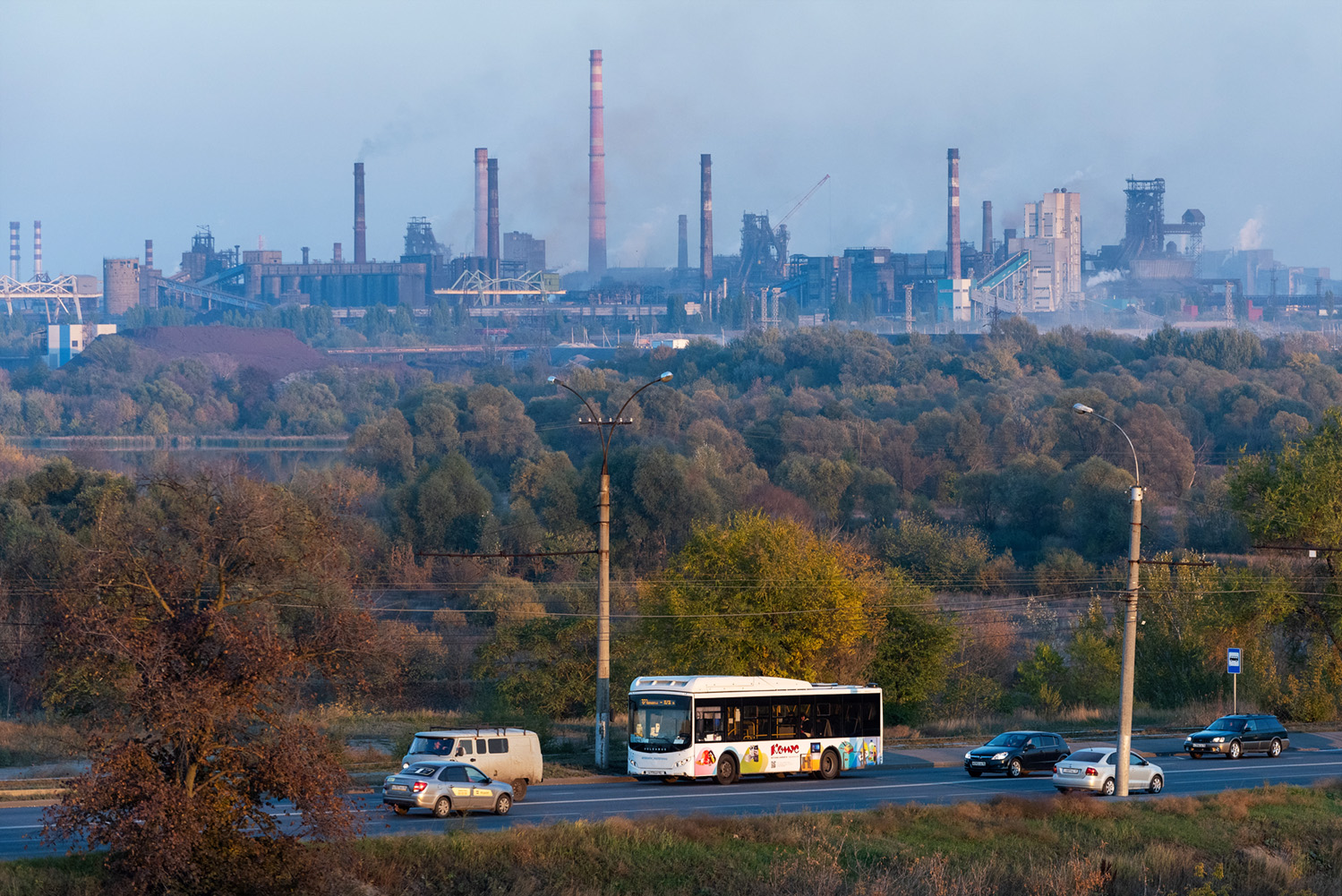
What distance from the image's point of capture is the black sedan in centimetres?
2878

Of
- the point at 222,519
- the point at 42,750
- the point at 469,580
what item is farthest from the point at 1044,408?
the point at 222,519

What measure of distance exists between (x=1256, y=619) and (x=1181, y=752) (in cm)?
928

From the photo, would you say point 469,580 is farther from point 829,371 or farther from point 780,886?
point 829,371

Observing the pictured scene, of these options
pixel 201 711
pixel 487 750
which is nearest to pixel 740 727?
pixel 487 750

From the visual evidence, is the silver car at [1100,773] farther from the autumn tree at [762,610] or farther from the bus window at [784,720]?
the autumn tree at [762,610]

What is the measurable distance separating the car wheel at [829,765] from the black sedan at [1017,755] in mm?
2610

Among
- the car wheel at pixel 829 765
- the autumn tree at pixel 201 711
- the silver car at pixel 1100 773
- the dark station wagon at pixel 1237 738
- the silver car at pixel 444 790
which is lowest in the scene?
the dark station wagon at pixel 1237 738

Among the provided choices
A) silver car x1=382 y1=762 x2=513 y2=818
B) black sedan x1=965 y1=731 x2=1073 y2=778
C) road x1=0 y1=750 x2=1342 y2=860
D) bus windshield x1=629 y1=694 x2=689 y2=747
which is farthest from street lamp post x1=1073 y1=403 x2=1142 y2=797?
silver car x1=382 y1=762 x2=513 y2=818

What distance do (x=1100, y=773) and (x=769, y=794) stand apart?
5.79m

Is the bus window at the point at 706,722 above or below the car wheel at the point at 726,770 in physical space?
above

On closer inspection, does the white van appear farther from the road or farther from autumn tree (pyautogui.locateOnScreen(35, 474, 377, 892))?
autumn tree (pyautogui.locateOnScreen(35, 474, 377, 892))

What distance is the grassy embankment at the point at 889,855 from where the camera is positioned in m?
18.1

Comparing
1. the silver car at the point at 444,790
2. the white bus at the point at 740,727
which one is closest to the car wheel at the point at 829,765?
the white bus at the point at 740,727

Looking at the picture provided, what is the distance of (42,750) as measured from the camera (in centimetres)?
3120
